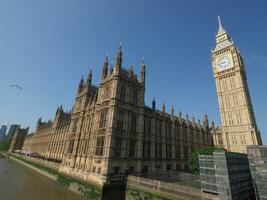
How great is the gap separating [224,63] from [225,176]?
57918mm

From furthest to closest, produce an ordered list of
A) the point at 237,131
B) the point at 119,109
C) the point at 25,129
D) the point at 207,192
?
the point at 25,129 → the point at 237,131 → the point at 119,109 → the point at 207,192

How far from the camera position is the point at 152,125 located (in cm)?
4256

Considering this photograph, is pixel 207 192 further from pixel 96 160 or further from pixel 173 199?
pixel 96 160

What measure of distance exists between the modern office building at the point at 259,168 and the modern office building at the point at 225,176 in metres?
1.32

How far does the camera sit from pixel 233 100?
59.2m

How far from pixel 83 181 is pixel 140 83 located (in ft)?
→ 86.0

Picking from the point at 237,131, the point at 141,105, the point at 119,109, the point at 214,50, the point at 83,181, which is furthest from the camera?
the point at 214,50

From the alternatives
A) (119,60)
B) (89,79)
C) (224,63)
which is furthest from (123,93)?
(224,63)

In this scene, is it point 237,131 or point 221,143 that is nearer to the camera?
point 237,131

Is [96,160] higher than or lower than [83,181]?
higher

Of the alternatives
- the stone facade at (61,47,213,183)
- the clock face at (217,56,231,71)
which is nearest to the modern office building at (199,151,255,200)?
the stone facade at (61,47,213,183)

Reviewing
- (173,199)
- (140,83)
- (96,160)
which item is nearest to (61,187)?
(96,160)

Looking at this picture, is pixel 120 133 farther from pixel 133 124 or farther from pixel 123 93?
pixel 123 93

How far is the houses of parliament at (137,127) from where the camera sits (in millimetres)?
34062
